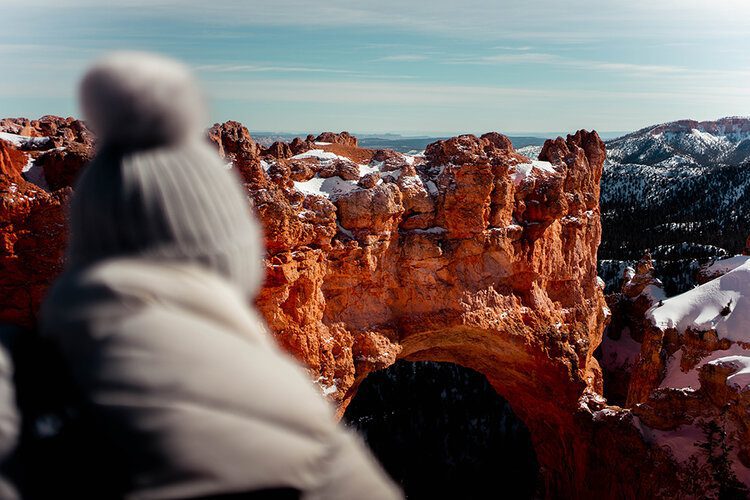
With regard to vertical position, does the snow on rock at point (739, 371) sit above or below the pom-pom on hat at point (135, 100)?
below

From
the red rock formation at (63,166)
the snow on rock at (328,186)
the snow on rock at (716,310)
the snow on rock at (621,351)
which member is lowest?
the snow on rock at (621,351)

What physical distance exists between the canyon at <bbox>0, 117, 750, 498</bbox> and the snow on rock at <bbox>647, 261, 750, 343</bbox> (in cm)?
14

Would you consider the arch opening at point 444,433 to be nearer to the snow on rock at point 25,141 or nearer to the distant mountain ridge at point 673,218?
the distant mountain ridge at point 673,218

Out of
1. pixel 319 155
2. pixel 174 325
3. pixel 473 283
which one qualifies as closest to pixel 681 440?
pixel 473 283

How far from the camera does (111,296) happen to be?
792mm

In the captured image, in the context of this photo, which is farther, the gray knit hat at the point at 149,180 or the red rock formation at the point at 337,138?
the red rock formation at the point at 337,138

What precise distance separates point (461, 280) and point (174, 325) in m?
10.00

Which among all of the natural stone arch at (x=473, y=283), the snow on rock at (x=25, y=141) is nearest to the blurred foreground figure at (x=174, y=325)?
the natural stone arch at (x=473, y=283)

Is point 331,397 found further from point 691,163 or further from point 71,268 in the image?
point 691,163

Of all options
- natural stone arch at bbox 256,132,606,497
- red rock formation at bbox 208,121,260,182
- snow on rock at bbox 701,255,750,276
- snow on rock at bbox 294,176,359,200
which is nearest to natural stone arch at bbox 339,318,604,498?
natural stone arch at bbox 256,132,606,497

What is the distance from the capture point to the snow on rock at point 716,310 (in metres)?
12.7

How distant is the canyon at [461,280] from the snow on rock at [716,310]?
143 millimetres

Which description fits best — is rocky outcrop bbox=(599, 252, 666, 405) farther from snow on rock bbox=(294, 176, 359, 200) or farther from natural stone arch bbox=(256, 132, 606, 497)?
snow on rock bbox=(294, 176, 359, 200)

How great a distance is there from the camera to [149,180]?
849mm
